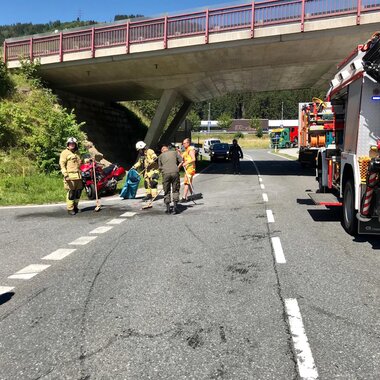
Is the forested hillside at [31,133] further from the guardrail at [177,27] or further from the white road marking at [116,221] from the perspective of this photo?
the white road marking at [116,221]

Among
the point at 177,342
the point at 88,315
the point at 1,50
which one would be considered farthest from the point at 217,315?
the point at 1,50

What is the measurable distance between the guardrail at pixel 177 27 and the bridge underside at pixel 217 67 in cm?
60

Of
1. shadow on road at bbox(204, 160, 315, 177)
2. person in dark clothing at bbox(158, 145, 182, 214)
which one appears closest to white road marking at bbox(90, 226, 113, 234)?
person in dark clothing at bbox(158, 145, 182, 214)

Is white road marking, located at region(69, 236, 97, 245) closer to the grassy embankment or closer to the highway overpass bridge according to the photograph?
the grassy embankment

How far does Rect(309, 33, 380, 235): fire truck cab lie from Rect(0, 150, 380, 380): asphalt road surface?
1.66 ft

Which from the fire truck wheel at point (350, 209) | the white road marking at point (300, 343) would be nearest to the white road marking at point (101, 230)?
the fire truck wheel at point (350, 209)

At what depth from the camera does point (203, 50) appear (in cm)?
1925

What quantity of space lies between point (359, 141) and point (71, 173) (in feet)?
22.0

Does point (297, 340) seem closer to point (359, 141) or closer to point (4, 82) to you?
point (359, 141)

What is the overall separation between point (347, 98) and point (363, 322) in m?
5.49

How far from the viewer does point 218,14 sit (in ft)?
61.6

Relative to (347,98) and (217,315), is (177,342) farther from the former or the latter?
(347,98)

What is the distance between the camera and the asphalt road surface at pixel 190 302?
10.6 ft

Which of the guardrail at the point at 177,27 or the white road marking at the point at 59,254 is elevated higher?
the guardrail at the point at 177,27
